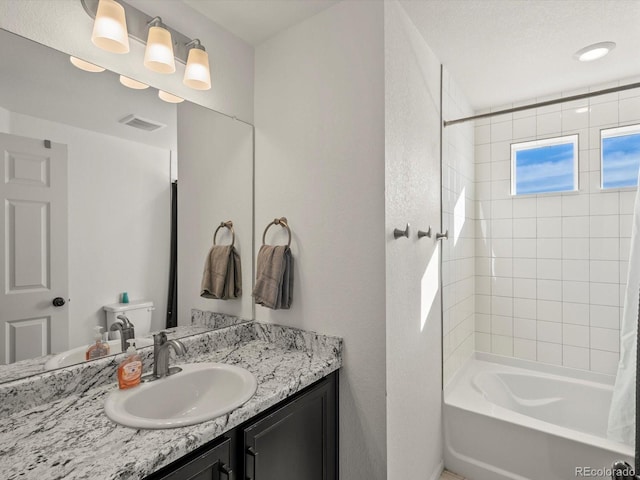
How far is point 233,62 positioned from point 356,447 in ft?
6.50

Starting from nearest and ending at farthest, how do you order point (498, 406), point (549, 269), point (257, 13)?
1. point (257, 13)
2. point (498, 406)
3. point (549, 269)

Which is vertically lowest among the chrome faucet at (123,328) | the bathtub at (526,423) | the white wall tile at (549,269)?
the bathtub at (526,423)

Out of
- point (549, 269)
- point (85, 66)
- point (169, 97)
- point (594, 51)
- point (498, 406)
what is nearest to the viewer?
point (85, 66)

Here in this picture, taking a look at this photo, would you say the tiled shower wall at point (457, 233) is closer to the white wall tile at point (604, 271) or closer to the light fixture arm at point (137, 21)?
the white wall tile at point (604, 271)

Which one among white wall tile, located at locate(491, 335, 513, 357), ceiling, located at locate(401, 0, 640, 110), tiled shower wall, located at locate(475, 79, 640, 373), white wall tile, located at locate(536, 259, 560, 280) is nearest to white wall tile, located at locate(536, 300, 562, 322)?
tiled shower wall, located at locate(475, 79, 640, 373)

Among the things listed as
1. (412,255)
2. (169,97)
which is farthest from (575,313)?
(169,97)

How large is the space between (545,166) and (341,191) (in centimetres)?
209

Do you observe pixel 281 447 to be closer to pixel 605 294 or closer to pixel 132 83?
pixel 132 83

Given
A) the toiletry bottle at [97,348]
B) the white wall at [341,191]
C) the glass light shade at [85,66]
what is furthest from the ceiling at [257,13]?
the toiletry bottle at [97,348]

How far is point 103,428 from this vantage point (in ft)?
3.09

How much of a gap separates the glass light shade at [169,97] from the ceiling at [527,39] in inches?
45.3

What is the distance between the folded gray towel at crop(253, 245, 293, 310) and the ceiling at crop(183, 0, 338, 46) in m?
1.12

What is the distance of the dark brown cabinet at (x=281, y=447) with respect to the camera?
97 cm

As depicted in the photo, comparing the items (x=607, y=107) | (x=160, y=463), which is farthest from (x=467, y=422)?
(x=607, y=107)
